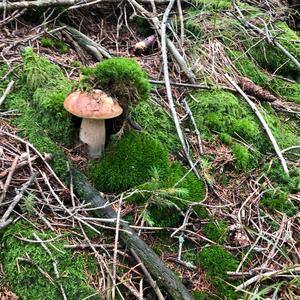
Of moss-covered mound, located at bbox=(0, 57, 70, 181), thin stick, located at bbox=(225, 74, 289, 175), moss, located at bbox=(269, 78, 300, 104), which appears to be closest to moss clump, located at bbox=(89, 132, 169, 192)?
moss-covered mound, located at bbox=(0, 57, 70, 181)

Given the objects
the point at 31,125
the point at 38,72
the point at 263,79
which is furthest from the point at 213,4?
the point at 31,125

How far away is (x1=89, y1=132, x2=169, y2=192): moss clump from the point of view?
270 cm

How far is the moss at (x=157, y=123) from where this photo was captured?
3094mm

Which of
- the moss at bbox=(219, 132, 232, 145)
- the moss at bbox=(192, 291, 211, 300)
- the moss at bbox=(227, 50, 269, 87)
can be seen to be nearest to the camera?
the moss at bbox=(192, 291, 211, 300)

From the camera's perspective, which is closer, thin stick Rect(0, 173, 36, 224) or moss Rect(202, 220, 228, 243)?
thin stick Rect(0, 173, 36, 224)

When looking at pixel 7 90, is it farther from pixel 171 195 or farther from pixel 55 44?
pixel 171 195

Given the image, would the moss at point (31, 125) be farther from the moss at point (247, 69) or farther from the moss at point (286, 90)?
the moss at point (286, 90)

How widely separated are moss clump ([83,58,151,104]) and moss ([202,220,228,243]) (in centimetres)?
94

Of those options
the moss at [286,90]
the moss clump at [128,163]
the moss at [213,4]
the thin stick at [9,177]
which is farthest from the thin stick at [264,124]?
the thin stick at [9,177]

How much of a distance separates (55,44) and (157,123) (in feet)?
4.17

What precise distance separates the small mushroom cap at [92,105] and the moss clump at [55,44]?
4.09ft

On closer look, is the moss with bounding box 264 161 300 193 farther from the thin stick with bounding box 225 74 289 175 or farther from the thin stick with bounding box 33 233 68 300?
the thin stick with bounding box 33 233 68 300

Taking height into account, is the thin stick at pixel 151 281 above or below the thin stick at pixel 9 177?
below

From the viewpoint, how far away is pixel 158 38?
4.09 m
